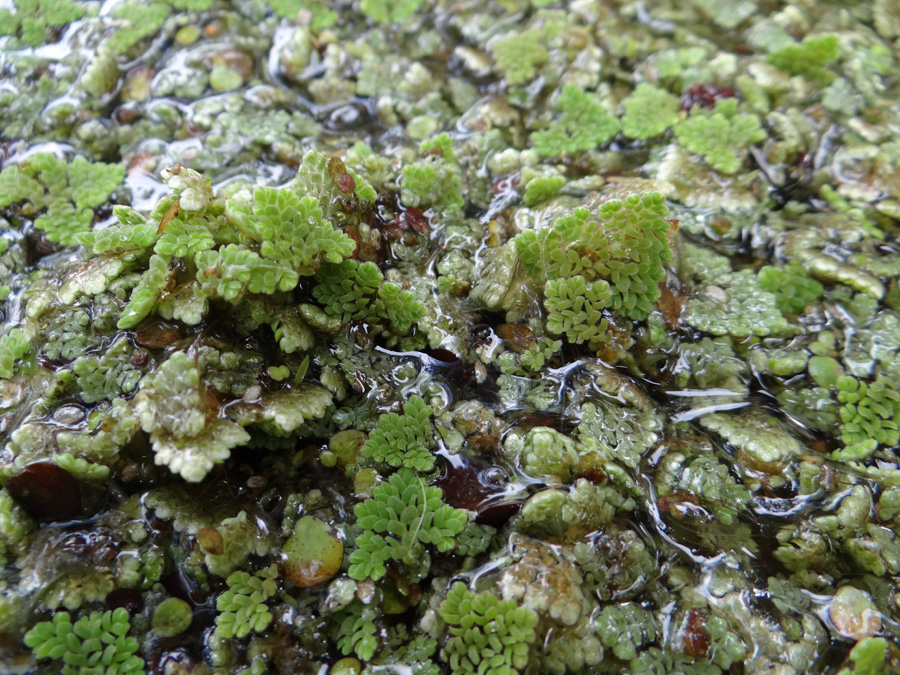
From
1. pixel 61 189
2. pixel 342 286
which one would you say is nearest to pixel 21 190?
pixel 61 189

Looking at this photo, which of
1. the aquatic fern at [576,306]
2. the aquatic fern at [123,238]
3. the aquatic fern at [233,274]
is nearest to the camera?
the aquatic fern at [233,274]

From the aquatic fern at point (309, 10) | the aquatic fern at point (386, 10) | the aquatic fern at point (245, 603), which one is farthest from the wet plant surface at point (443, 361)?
the aquatic fern at point (386, 10)

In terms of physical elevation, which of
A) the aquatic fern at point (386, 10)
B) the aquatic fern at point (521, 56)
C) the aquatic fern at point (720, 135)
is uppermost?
the aquatic fern at point (386, 10)

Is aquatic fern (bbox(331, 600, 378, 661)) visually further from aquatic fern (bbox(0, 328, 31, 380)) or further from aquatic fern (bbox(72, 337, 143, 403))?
aquatic fern (bbox(0, 328, 31, 380))

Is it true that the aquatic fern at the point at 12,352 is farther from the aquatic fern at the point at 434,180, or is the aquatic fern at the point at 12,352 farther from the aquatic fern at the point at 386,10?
the aquatic fern at the point at 386,10

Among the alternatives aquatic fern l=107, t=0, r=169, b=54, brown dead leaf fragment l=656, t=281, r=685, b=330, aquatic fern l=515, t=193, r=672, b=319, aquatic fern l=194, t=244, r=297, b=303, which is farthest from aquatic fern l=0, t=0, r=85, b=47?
brown dead leaf fragment l=656, t=281, r=685, b=330

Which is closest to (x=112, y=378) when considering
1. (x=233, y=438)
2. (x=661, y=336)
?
(x=233, y=438)

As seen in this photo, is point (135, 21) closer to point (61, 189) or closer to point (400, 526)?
point (61, 189)

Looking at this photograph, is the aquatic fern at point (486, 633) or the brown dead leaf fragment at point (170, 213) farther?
the brown dead leaf fragment at point (170, 213)
